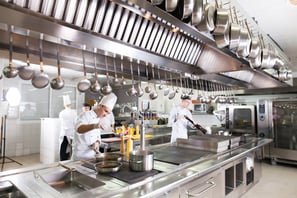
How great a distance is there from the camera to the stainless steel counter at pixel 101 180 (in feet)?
4.13

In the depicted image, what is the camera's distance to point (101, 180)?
1.46m

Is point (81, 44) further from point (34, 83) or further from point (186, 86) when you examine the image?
point (186, 86)

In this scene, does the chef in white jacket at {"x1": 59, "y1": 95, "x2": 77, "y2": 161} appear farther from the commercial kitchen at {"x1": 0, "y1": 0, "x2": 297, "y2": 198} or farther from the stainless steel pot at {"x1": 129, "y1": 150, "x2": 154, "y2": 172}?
the stainless steel pot at {"x1": 129, "y1": 150, "x2": 154, "y2": 172}

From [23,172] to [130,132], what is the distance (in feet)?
7.77

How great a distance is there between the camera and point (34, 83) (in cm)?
130

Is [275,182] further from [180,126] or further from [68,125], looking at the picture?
[68,125]

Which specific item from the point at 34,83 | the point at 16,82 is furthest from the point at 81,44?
the point at 16,82

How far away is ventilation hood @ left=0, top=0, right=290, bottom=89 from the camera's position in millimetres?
1168

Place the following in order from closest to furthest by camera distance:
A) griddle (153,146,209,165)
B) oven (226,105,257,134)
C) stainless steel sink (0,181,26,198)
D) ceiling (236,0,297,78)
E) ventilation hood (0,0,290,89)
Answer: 1. ventilation hood (0,0,290,89)
2. stainless steel sink (0,181,26,198)
3. griddle (153,146,209,165)
4. ceiling (236,0,297,78)
5. oven (226,105,257,134)

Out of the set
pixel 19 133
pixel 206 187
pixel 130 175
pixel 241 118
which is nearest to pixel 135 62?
pixel 130 175

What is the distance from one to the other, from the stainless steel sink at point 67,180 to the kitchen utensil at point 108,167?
0.34 ft

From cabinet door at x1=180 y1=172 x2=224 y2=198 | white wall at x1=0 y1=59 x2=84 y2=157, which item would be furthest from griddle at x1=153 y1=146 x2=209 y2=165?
white wall at x1=0 y1=59 x2=84 y2=157

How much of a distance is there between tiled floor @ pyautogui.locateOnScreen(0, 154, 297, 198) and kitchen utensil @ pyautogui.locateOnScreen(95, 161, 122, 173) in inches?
84.9

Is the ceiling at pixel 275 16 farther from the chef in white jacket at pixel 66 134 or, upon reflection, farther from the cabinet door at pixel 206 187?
the chef in white jacket at pixel 66 134
